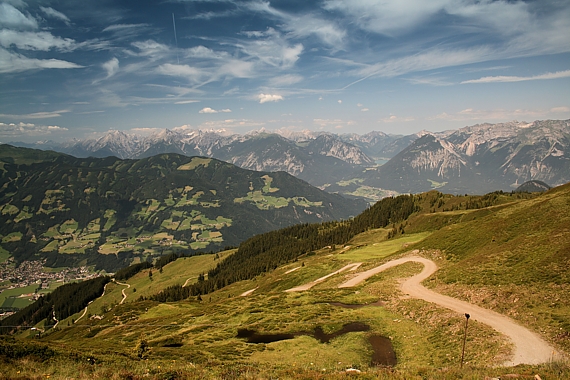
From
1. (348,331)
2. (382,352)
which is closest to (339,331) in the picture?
(348,331)

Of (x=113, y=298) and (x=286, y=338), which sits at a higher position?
(x=286, y=338)

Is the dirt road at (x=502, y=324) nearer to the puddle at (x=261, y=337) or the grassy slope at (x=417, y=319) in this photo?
the grassy slope at (x=417, y=319)

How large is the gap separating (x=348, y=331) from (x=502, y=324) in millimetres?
16594

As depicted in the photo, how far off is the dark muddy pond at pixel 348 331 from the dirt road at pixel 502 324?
1014 cm

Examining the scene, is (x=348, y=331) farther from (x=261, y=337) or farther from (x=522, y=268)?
(x=522, y=268)

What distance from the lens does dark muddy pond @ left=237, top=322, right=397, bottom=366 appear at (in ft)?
94.9

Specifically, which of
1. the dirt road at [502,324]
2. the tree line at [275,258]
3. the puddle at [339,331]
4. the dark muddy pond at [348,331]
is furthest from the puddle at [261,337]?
the tree line at [275,258]

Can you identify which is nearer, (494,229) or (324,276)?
(494,229)

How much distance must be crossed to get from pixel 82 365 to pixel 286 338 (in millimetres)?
23146

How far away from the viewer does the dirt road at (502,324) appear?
23681 millimetres

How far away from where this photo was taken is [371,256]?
86.8 metres

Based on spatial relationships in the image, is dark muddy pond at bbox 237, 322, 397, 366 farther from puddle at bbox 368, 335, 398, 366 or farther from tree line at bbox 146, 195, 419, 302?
tree line at bbox 146, 195, 419, 302

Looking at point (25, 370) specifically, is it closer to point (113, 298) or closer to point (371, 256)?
point (371, 256)

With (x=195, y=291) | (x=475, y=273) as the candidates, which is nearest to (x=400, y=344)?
(x=475, y=273)
